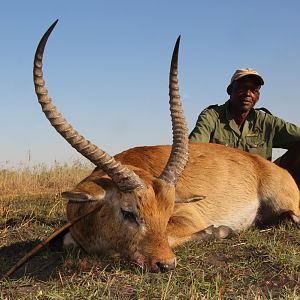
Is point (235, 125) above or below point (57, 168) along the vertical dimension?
above

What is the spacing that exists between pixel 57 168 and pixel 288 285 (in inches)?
473

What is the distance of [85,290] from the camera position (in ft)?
11.7

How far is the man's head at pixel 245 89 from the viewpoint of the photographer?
861 centimetres

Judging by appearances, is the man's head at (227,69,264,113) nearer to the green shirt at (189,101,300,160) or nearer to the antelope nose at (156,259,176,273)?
the green shirt at (189,101,300,160)

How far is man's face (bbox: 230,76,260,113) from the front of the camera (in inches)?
339

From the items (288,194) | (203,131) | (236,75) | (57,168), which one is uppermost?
(236,75)

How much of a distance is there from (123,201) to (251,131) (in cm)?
500

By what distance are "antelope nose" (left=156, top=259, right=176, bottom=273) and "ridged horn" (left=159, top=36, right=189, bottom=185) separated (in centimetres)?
96

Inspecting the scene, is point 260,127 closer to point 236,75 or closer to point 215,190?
point 236,75

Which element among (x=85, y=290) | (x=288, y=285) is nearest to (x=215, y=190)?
(x=288, y=285)

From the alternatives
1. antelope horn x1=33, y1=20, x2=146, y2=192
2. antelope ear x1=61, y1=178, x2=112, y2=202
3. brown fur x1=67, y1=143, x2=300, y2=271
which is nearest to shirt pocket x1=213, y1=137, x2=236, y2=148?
brown fur x1=67, y1=143, x2=300, y2=271

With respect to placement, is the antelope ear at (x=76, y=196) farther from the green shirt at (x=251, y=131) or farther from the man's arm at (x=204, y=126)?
the green shirt at (x=251, y=131)

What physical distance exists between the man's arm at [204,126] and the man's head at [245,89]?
18.2 inches

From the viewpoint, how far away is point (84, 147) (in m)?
4.26
